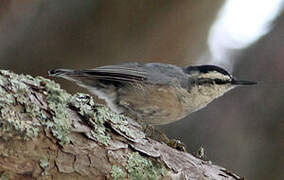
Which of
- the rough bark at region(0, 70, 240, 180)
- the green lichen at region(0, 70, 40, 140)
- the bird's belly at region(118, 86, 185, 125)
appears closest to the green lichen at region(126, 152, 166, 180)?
the rough bark at region(0, 70, 240, 180)

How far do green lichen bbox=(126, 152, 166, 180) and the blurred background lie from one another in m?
1.00

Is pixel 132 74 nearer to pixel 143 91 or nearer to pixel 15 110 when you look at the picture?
pixel 143 91

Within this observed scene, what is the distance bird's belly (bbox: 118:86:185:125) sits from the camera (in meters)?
2.66

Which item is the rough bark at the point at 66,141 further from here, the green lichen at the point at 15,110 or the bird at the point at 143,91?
the bird at the point at 143,91

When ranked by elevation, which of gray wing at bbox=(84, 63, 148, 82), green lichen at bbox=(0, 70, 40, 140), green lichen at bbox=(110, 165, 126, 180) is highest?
gray wing at bbox=(84, 63, 148, 82)

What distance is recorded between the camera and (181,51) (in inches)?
129

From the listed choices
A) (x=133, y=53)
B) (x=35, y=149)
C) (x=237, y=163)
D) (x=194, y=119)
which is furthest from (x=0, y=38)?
(x=237, y=163)

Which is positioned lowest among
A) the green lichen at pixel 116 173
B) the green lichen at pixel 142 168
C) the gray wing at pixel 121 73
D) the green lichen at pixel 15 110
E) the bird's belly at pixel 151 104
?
the green lichen at pixel 116 173

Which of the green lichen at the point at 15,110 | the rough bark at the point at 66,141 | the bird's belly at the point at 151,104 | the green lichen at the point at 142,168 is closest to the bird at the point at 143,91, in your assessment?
the bird's belly at the point at 151,104

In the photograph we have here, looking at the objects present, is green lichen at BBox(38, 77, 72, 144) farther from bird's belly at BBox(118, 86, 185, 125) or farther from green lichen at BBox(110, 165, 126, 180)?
bird's belly at BBox(118, 86, 185, 125)

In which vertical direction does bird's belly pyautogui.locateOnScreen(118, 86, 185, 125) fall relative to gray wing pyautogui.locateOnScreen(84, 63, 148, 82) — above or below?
below

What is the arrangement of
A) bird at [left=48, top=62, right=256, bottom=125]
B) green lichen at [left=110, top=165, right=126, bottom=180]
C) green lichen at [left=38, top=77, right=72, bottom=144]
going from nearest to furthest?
green lichen at [left=38, top=77, right=72, bottom=144] < green lichen at [left=110, top=165, right=126, bottom=180] < bird at [left=48, top=62, right=256, bottom=125]

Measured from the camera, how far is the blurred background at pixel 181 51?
8.91ft

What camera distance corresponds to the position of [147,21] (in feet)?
9.77
